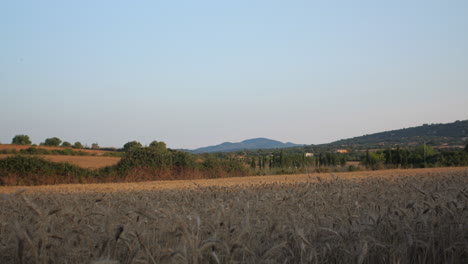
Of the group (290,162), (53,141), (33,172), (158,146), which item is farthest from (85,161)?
(53,141)

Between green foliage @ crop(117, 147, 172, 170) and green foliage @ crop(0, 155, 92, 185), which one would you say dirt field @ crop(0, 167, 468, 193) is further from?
green foliage @ crop(117, 147, 172, 170)

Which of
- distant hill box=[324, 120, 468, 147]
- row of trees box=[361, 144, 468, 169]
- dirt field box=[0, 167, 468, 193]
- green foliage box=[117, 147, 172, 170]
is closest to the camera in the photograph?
dirt field box=[0, 167, 468, 193]

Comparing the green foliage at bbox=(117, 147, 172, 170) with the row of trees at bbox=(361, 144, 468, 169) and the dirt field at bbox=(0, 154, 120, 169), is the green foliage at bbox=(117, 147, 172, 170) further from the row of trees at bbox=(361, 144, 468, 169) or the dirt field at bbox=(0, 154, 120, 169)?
the row of trees at bbox=(361, 144, 468, 169)

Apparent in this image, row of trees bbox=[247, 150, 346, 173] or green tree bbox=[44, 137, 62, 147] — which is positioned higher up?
green tree bbox=[44, 137, 62, 147]

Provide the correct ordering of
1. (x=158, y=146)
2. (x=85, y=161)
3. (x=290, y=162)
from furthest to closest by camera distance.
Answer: (x=290, y=162), (x=85, y=161), (x=158, y=146)

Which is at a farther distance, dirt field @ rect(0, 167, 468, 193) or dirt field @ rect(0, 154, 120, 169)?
dirt field @ rect(0, 154, 120, 169)

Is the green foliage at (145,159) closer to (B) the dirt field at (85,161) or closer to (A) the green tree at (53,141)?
(B) the dirt field at (85,161)

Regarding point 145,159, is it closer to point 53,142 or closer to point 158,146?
point 158,146

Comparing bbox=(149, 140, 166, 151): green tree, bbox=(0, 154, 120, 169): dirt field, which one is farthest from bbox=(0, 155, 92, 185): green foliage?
bbox=(149, 140, 166, 151): green tree

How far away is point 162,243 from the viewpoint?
3.52 m

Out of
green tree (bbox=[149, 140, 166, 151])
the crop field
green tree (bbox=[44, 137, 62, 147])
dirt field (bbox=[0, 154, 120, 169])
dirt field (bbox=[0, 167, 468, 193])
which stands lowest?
dirt field (bbox=[0, 167, 468, 193])

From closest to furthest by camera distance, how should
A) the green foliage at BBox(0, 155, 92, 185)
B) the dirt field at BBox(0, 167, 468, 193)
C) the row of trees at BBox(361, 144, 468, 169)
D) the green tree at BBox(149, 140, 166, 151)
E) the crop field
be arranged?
the crop field, the dirt field at BBox(0, 167, 468, 193), the green foliage at BBox(0, 155, 92, 185), the green tree at BBox(149, 140, 166, 151), the row of trees at BBox(361, 144, 468, 169)

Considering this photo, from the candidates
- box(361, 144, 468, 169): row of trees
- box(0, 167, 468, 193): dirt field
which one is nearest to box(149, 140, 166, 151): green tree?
box(0, 167, 468, 193): dirt field

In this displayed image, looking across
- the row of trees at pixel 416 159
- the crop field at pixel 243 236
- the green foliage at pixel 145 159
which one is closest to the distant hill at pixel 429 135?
the row of trees at pixel 416 159
